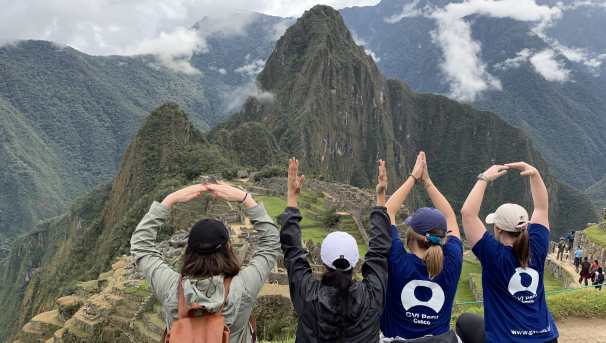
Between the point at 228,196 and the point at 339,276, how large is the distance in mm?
1163

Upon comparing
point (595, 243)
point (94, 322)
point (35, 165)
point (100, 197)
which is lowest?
point (94, 322)

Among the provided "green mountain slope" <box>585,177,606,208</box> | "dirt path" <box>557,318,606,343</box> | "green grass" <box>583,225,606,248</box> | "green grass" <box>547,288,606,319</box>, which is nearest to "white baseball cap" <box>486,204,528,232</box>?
"dirt path" <box>557,318,606,343</box>

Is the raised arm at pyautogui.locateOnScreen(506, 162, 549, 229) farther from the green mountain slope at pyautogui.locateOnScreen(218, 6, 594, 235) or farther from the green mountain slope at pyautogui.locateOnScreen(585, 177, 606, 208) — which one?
the green mountain slope at pyautogui.locateOnScreen(585, 177, 606, 208)

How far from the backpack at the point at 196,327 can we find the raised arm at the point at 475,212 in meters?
2.36

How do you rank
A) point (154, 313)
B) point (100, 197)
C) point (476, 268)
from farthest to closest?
point (100, 197)
point (476, 268)
point (154, 313)

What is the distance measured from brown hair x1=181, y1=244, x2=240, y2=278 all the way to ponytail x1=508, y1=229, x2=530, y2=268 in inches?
98.7

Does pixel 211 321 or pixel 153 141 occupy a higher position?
pixel 153 141

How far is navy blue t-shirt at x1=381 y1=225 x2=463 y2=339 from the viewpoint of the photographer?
177 inches

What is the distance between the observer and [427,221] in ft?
14.4

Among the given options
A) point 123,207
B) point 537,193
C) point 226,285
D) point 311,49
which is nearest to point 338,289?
point 226,285

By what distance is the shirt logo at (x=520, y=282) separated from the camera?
4.71 meters

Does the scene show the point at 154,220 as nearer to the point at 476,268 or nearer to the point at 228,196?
the point at 228,196

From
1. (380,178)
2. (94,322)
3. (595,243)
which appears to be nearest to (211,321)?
(380,178)

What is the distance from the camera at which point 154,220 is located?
4.28 m
